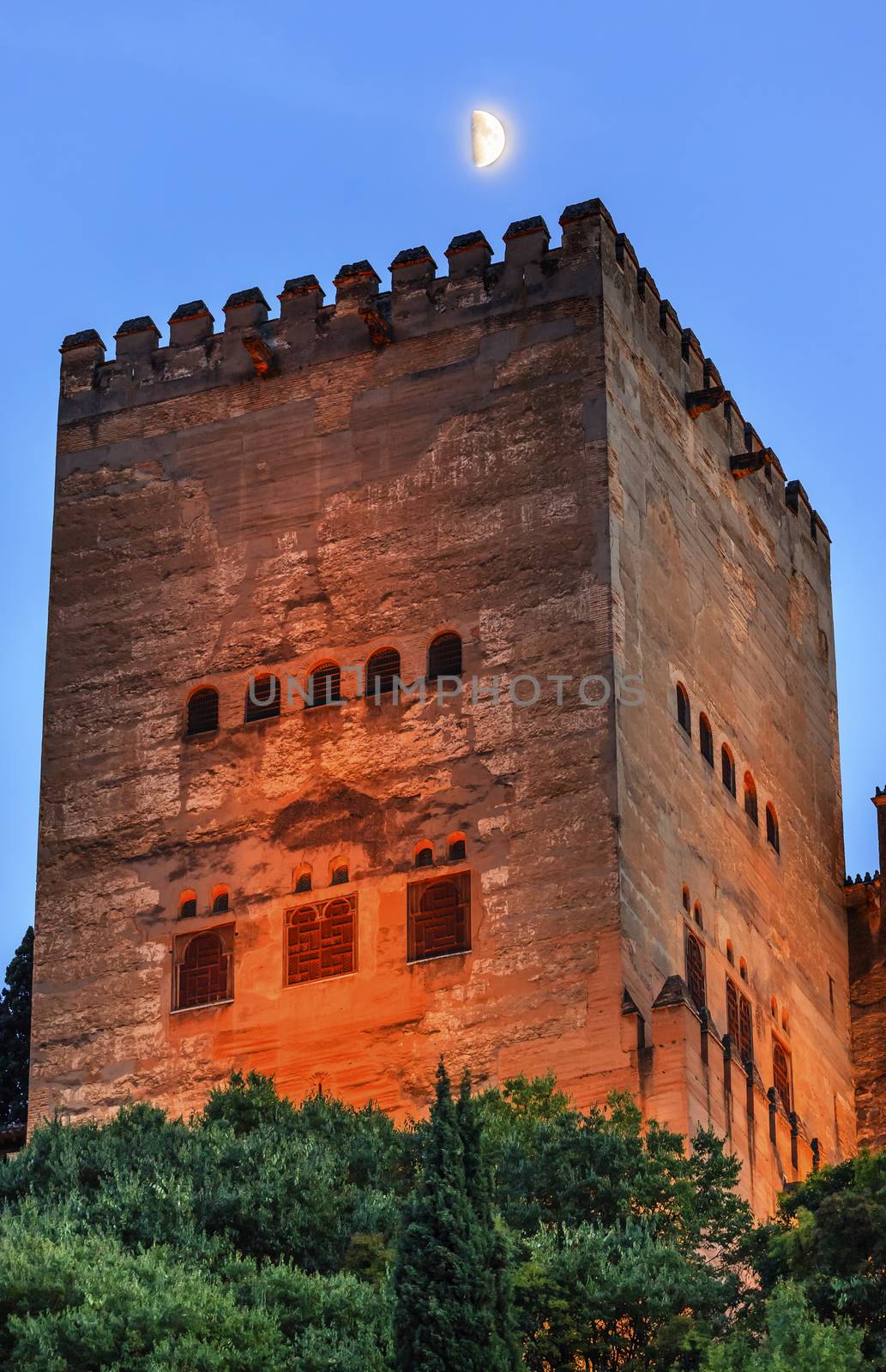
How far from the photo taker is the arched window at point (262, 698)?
47531 mm

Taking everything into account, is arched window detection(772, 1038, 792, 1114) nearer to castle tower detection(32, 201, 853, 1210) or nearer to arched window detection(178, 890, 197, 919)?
castle tower detection(32, 201, 853, 1210)

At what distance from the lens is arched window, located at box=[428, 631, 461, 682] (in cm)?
4678

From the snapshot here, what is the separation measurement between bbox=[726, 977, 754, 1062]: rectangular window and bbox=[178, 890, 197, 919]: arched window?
622 cm

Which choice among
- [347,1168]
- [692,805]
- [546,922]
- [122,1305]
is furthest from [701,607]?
[122,1305]

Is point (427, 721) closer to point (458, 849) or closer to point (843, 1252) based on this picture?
point (458, 849)

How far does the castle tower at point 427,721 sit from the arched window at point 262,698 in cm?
4

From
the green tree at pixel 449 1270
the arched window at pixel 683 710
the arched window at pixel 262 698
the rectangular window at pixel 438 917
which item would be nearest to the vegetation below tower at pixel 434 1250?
the green tree at pixel 449 1270

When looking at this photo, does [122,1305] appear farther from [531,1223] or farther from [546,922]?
[546,922]

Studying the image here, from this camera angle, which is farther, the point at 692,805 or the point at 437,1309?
the point at 692,805

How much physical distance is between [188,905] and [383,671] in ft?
11.5

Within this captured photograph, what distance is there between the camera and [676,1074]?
4306 centimetres

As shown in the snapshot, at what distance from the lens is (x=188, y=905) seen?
46.8m

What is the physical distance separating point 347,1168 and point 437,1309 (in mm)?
7065

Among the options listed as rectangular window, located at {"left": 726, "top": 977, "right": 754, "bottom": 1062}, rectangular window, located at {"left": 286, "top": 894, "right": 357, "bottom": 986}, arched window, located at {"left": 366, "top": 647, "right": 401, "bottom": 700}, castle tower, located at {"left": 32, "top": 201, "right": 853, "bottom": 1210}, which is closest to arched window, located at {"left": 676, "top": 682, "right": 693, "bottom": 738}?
castle tower, located at {"left": 32, "top": 201, "right": 853, "bottom": 1210}
